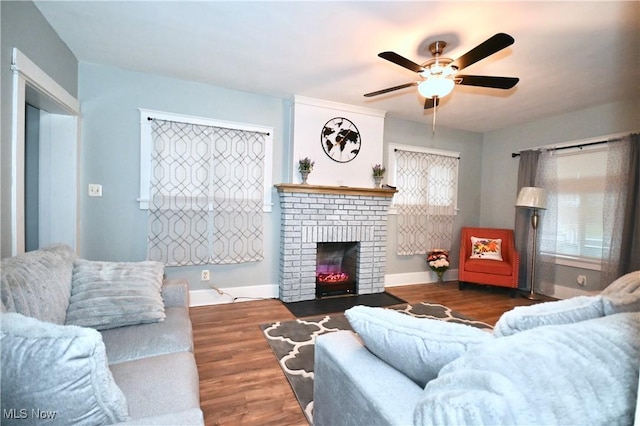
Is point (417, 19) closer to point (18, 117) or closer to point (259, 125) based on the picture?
point (259, 125)

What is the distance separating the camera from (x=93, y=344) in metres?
0.79

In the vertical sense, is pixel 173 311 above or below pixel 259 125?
below

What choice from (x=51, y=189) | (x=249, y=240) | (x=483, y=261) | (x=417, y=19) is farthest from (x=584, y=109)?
(x=51, y=189)

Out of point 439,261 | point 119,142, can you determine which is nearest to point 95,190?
point 119,142

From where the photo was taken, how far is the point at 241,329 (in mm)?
2705

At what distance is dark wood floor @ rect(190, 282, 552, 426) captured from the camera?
5.40 ft

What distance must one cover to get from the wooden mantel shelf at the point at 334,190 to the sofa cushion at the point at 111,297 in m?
1.85

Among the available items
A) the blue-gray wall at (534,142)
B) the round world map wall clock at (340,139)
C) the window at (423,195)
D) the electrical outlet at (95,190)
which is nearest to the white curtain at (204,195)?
the electrical outlet at (95,190)

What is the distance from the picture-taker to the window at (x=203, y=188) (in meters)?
3.06

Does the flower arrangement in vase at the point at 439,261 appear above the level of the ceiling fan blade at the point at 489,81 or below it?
below

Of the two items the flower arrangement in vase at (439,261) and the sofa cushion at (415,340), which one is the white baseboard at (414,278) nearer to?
the flower arrangement in vase at (439,261)

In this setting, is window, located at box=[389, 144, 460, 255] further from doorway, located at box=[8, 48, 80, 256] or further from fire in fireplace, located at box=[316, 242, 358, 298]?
doorway, located at box=[8, 48, 80, 256]

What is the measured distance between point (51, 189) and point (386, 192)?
3.61 meters

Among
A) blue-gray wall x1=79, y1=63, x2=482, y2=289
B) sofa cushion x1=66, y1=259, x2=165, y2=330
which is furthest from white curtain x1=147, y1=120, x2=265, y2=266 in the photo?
sofa cushion x1=66, y1=259, x2=165, y2=330
